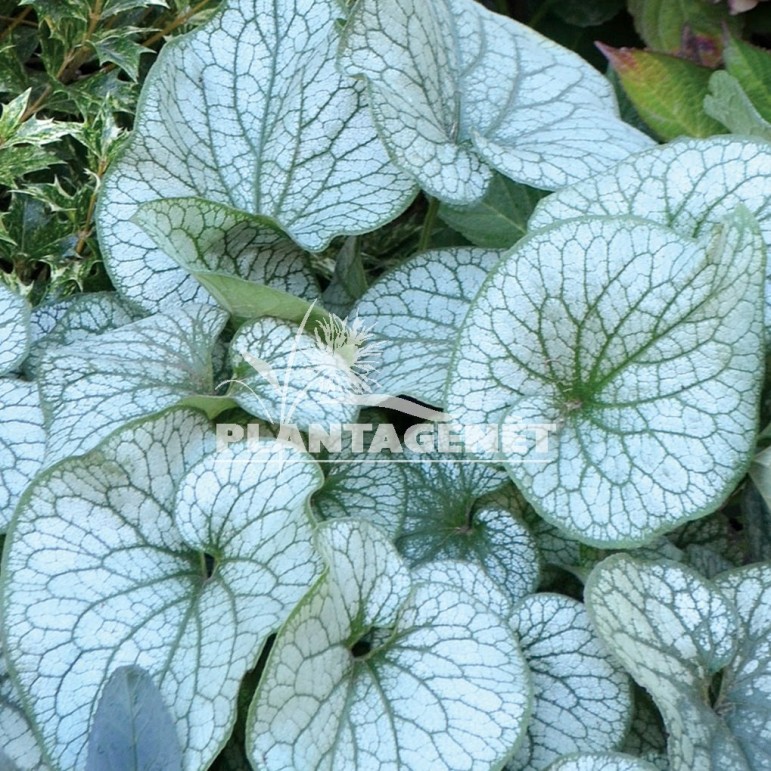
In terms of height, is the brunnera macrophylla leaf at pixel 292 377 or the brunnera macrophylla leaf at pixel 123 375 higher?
the brunnera macrophylla leaf at pixel 292 377

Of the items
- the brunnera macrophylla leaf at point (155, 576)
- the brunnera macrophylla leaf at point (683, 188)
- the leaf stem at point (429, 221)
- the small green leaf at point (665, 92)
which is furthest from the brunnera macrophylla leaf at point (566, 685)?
the small green leaf at point (665, 92)

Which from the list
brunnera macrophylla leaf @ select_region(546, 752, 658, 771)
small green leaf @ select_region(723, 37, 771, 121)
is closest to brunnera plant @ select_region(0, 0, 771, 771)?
brunnera macrophylla leaf @ select_region(546, 752, 658, 771)

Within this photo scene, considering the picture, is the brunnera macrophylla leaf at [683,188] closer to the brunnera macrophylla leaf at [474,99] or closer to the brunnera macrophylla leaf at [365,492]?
the brunnera macrophylla leaf at [474,99]

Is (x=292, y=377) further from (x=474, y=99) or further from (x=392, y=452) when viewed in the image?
(x=474, y=99)

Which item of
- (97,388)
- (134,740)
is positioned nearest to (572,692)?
(134,740)

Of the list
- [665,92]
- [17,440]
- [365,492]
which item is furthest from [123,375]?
[665,92]
